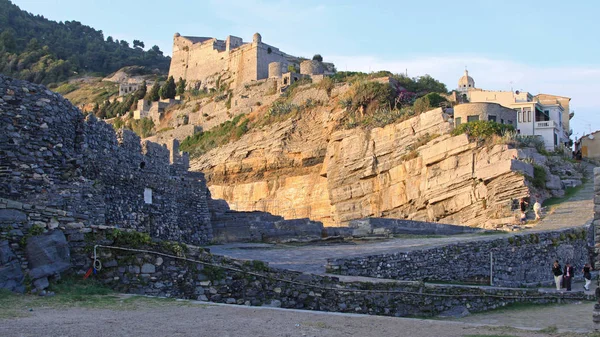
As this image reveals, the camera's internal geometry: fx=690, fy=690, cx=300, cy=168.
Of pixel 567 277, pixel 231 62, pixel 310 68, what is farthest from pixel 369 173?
pixel 231 62

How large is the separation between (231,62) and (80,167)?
64380 millimetres

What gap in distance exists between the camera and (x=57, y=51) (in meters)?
114

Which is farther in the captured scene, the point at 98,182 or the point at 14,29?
the point at 14,29

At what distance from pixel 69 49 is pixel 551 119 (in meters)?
97.3

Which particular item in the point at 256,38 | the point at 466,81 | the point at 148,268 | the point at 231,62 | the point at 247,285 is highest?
the point at 256,38

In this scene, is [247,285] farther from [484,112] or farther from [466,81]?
[466,81]

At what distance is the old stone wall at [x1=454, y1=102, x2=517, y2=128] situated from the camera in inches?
1431

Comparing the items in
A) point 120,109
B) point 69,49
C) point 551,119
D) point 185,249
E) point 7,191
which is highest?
point 69,49

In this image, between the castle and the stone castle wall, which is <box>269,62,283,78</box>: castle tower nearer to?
the castle

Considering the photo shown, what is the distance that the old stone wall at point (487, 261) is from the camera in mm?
14047

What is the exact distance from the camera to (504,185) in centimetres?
2952

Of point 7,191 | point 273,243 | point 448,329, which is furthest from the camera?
point 273,243

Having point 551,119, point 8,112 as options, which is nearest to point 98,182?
point 8,112

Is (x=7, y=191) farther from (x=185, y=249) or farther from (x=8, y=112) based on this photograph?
(x=185, y=249)
